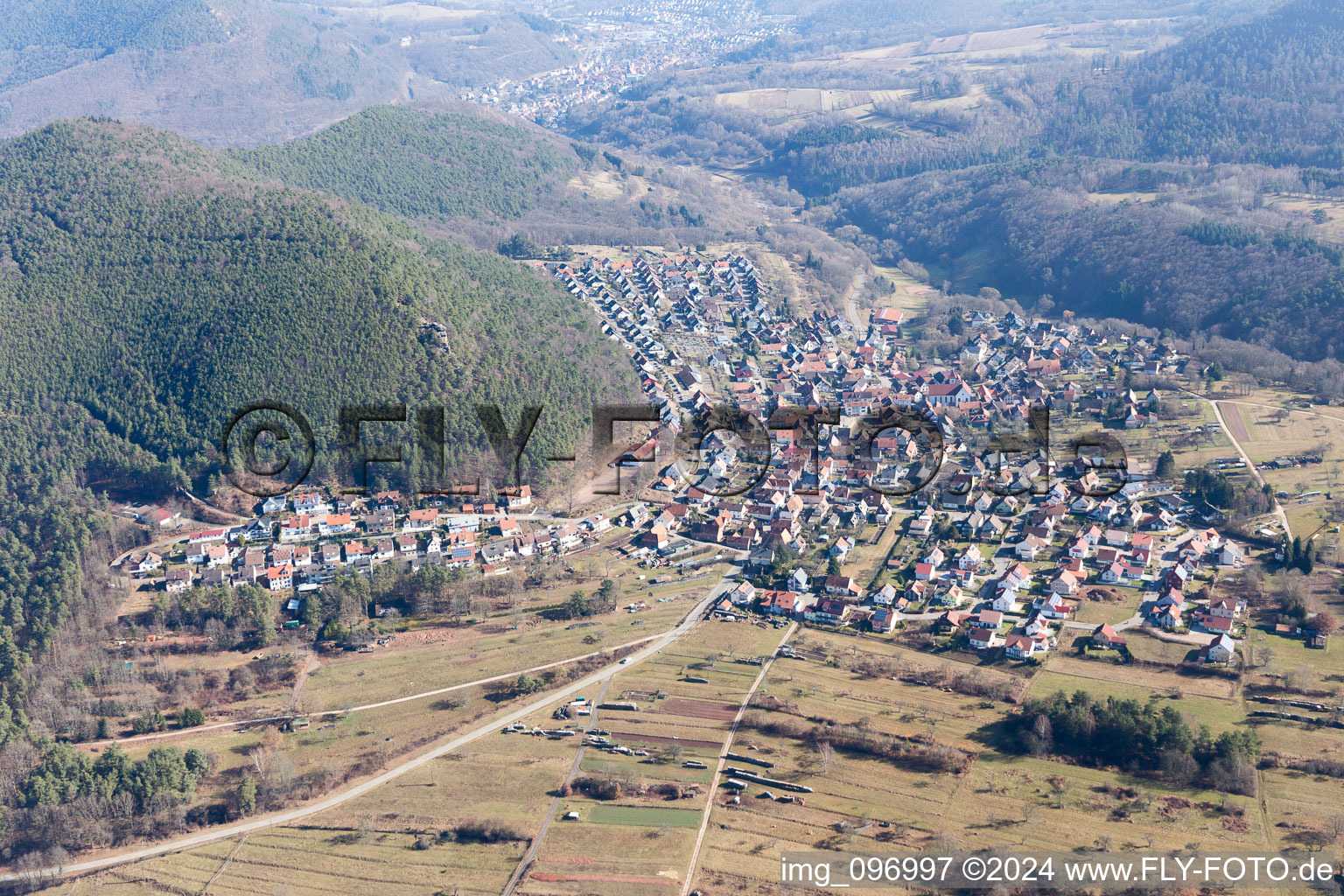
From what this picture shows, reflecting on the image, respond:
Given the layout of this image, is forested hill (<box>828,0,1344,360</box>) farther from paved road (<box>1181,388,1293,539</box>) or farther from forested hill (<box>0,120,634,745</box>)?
forested hill (<box>0,120,634,745</box>)

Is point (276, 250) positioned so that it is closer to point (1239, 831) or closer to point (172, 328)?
point (172, 328)

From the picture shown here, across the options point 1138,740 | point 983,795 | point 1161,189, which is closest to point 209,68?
point 1161,189

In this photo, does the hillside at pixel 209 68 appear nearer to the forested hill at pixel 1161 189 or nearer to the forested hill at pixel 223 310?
the forested hill at pixel 1161 189

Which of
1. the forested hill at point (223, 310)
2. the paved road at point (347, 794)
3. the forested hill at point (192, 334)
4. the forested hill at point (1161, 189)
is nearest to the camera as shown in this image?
the paved road at point (347, 794)

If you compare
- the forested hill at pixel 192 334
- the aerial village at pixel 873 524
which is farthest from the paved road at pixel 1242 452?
the forested hill at pixel 192 334

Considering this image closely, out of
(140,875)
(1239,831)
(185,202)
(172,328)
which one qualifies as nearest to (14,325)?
(172,328)

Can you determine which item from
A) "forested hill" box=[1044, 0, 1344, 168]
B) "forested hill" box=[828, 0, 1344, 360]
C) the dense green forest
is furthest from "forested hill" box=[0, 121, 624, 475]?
"forested hill" box=[1044, 0, 1344, 168]

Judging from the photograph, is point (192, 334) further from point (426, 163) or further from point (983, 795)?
point (426, 163)
